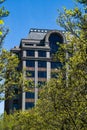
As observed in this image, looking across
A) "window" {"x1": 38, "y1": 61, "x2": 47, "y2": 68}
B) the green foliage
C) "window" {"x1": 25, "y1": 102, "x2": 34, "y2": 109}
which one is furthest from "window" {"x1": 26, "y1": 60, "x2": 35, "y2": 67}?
the green foliage

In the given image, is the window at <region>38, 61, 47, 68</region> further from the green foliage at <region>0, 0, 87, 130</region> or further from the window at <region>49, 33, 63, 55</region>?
the green foliage at <region>0, 0, 87, 130</region>

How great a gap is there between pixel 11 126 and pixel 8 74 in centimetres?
3783

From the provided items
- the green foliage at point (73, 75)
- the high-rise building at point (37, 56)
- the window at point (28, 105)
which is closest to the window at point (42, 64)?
the high-rise building at point (37, 56)

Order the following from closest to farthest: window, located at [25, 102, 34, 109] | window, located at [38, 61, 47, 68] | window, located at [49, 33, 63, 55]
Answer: window, located at [25, 102, 34, 109]
window, located at [38, 61, 47, 68]
window, located at [49, 33, 63, 55]

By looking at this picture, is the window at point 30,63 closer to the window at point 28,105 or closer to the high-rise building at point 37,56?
the high-rise building at point 37,56

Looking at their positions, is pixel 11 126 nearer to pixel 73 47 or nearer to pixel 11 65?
pixel 11 65

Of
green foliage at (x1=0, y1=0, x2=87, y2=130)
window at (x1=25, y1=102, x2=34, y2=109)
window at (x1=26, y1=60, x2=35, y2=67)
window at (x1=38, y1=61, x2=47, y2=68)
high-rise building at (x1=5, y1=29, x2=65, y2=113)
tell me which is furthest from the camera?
window at (x1=38, y1=61, x2=47, y2=68)

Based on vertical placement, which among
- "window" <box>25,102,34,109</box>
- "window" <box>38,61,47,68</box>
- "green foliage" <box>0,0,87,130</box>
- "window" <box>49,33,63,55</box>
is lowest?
"window" <box>25,102,34,109</box>

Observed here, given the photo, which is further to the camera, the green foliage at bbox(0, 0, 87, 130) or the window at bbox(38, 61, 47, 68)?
the window at bbox(38, 61, 47, 68)

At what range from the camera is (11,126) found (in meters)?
64.6

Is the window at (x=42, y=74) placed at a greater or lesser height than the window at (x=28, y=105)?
greater

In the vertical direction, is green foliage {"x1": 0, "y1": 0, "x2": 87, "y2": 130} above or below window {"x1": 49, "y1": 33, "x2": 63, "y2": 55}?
below

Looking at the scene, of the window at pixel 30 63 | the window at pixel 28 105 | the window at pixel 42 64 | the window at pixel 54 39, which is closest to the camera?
the window at pixel 28 105

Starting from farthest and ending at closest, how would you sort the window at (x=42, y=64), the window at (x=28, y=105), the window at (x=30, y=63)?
the window at (x=42, y=64) → the window at (x=30, y=63) → the window at (x=28, y=105)
